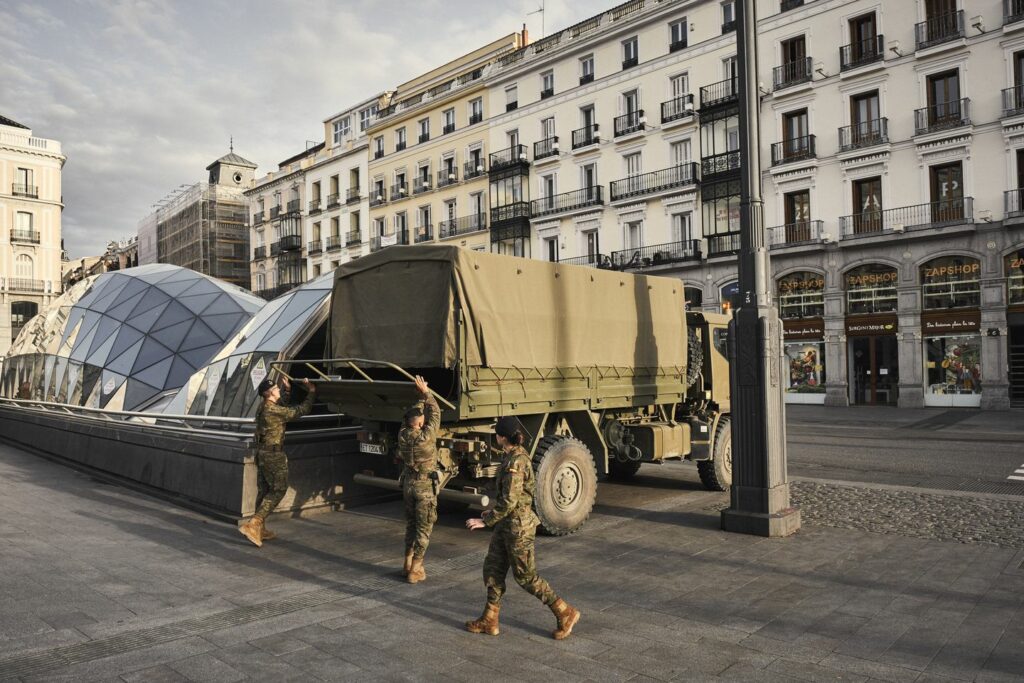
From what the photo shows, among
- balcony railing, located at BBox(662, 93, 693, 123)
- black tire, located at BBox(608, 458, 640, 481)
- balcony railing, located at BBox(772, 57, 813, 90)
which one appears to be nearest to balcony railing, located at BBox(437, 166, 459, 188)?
balcony railing, located at BBox(662, 93, 693, 123)

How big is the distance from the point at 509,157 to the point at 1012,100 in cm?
2679

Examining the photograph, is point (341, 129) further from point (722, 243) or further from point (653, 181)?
point (722, 243)

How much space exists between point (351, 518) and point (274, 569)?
230 centimetres

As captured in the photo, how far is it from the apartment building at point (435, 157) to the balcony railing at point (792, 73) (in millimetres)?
19475

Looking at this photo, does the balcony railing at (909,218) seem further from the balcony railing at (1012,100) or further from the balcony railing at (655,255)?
the balcony railing at (655,255)

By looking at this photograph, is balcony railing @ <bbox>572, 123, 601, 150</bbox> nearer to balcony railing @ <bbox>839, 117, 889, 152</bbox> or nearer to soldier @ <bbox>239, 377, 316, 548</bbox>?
balcony railing @ <bbox>839, 117, 889, 152</bbox>

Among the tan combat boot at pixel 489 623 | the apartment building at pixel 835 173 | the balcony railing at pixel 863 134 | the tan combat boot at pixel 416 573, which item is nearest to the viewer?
the tan combat boot at pixel 489 623

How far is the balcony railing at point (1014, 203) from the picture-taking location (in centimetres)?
2725

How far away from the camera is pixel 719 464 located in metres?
10.9

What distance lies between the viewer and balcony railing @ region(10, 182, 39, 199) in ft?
198

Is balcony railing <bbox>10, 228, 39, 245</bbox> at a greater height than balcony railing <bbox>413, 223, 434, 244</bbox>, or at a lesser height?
greater

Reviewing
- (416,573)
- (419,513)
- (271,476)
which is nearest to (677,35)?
(271,476)

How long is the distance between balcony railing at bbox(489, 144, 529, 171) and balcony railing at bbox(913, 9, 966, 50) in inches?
862

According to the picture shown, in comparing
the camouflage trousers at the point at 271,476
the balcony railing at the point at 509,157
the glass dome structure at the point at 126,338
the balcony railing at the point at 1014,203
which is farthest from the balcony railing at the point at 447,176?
the camouflage trousers at the point at 271,476
